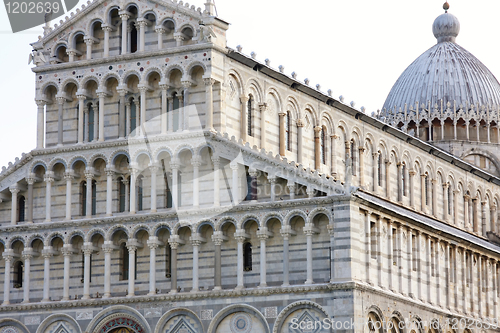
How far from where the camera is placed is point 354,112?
195 feet

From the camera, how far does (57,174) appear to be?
2061 inches

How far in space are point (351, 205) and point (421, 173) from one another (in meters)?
19.6

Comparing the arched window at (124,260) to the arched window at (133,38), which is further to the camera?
the arched window at (133,38)

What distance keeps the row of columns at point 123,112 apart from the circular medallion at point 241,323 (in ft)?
24.9

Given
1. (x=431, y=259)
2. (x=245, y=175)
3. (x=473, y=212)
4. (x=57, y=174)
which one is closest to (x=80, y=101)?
(x=57, y=174)

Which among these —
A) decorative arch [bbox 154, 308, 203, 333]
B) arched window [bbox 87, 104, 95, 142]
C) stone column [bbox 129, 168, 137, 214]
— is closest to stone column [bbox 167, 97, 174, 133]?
stone column [bbox 129, 168, 137, 214]

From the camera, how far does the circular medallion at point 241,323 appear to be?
47.7m

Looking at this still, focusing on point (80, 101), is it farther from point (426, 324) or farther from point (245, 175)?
point (426, 324)

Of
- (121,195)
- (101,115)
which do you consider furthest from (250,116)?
(121,195)

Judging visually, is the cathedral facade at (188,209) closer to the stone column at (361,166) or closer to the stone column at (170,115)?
the stone column at (170,115)

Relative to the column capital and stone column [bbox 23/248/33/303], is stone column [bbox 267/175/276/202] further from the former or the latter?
stone column [bbox 23/248/33/303]

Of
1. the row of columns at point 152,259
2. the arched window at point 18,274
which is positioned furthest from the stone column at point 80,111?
the arched window at point 18,274
